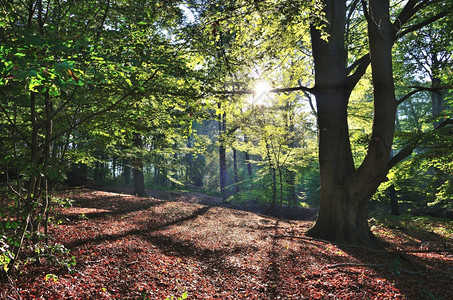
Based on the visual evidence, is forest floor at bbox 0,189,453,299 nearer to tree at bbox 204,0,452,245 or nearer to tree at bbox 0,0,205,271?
tree at bbox 0,0,205,271

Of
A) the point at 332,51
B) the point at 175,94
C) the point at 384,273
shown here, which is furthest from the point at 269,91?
the point at 384,273

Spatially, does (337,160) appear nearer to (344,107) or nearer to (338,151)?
(338,151)

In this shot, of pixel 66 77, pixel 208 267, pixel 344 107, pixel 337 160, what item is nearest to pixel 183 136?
pixel 208 267

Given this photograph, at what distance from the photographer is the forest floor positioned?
329 cm

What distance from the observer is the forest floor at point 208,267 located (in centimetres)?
329

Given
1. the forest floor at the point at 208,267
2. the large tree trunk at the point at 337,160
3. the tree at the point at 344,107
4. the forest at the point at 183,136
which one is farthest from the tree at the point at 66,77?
the large tree trunk at the point at 337,160

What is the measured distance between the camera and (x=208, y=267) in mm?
4621

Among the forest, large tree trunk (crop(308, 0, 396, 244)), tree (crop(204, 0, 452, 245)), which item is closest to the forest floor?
the forest

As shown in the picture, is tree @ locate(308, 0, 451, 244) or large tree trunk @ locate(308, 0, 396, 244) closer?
tree @ locate(308, 0, 451, 244)

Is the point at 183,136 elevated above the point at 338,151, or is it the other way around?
the point at 183,136

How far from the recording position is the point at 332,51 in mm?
6703

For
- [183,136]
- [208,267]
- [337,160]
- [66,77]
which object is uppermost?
[66,77]

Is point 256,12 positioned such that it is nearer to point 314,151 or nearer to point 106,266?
point 106,266

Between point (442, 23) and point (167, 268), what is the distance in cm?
967
